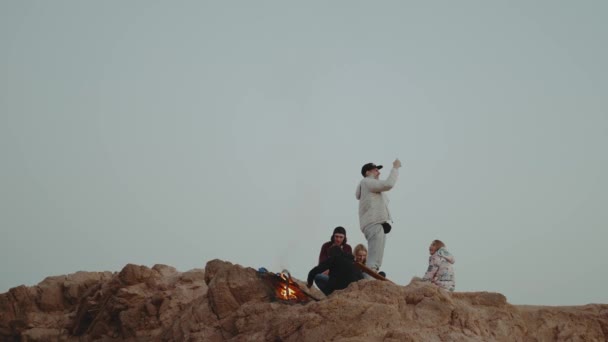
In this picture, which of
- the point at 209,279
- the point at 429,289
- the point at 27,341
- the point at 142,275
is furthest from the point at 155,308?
the point at 429,289

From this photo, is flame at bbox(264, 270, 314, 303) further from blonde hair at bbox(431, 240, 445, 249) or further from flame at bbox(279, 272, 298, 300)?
blonde hair at bbox(431, 240, 445, 249)

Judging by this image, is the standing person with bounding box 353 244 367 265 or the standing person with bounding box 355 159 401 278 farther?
the standing person with bounding box 353 244 367 265

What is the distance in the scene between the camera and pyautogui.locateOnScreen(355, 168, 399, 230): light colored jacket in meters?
11.4

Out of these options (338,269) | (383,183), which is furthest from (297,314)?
(383,183)

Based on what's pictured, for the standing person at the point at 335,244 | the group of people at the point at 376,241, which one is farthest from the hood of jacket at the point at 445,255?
the standing person at the point at 335,244

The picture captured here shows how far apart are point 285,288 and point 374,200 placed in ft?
7.06

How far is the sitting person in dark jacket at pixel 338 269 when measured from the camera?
10203mm

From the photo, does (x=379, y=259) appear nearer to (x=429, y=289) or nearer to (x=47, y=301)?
(x=429, y=289)

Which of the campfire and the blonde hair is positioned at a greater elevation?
the blonde hair

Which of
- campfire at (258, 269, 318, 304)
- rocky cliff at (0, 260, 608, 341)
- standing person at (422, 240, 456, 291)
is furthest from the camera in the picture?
standing person at (422, 240, 456, 291)

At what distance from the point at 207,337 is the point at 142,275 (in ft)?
14.7

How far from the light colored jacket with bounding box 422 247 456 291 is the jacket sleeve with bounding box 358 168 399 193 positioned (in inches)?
57.1

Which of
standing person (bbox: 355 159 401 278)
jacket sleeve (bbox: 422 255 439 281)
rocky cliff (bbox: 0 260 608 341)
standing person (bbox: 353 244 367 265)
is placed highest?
standing person (bbox: 355 159 401 278)

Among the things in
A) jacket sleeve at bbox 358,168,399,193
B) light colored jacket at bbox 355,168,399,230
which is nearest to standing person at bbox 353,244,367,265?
light colored jacket at bbox 355,168,399,230
